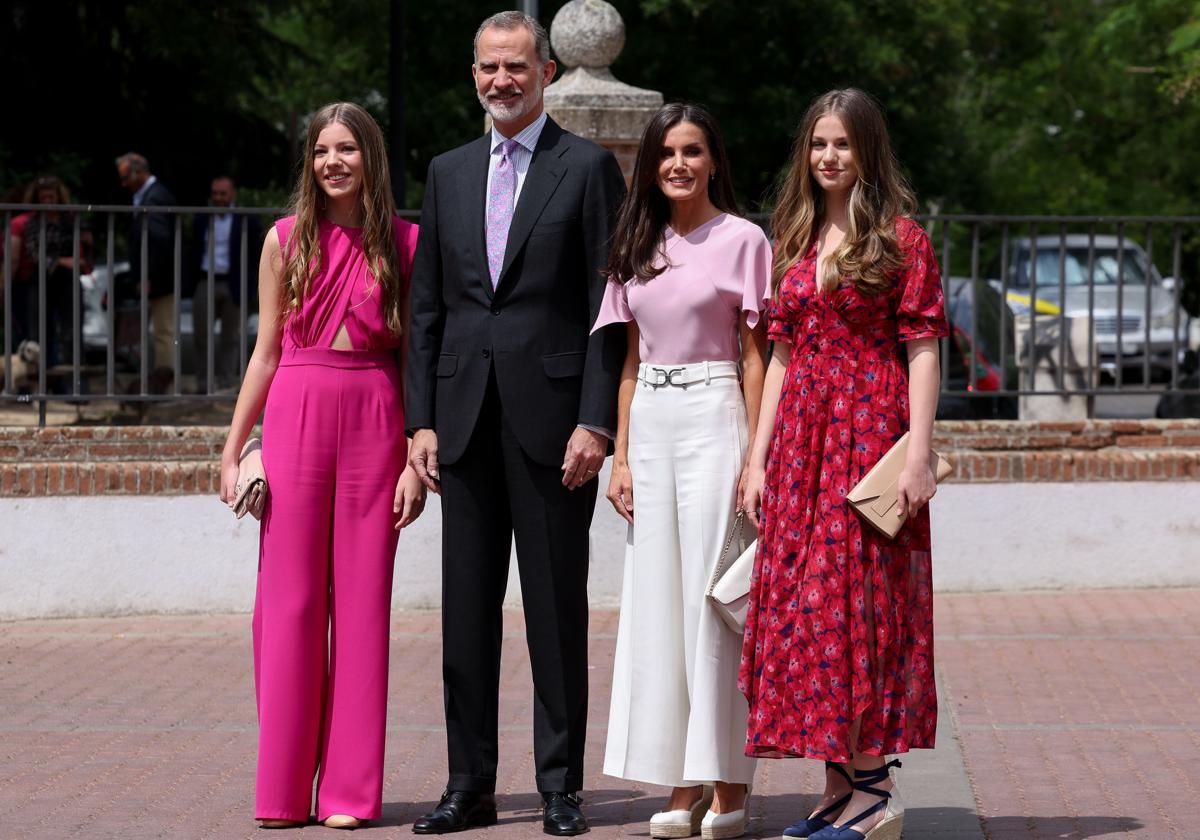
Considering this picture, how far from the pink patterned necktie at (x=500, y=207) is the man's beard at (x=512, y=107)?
110 millimetres

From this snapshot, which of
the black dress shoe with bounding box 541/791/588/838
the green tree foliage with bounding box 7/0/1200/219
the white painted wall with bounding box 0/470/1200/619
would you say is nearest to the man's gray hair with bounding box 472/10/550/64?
the black dress shoe with bounding box 541/791/588/838

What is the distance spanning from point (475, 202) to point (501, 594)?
42.6 inches

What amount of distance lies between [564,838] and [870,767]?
851 millimetres

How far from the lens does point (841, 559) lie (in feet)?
16.3

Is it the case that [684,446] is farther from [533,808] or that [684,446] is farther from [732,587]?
[533,808]

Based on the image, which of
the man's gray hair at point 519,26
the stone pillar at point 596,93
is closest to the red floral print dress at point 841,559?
the man's gray hair at point 519,26

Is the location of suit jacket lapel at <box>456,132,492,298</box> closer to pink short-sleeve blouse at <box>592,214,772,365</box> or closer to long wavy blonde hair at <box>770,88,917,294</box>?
pink short-sleeve blouse at <box>592,214,772,365</box>

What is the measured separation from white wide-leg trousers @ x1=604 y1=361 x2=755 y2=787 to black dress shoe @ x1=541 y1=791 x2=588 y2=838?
6.5 inches

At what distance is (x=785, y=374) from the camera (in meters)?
5.17

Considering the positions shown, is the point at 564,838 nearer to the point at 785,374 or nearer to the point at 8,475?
the point at 785,374

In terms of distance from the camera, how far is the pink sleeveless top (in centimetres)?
548

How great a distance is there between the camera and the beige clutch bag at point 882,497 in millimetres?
4938

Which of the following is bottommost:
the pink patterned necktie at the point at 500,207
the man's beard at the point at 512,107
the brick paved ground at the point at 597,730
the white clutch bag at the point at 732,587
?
the brick paved ground at the point at 597,730

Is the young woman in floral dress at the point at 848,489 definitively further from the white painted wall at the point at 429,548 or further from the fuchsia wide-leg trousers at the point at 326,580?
the white painted wall at the point at 429,548
